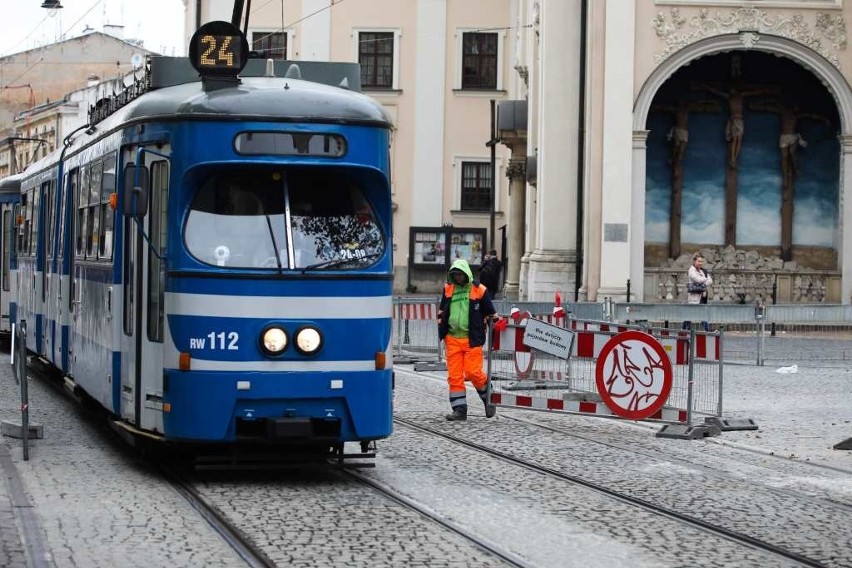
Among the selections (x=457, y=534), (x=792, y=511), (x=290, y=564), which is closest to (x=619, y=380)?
(x=792, y=511)

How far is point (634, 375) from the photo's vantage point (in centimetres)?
1712

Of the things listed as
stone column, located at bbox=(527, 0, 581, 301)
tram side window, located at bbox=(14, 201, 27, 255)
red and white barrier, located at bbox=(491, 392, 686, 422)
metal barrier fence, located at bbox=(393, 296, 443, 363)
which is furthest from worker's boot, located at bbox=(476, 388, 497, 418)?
stone column, located at bbox=(527, 0, 581, 301)

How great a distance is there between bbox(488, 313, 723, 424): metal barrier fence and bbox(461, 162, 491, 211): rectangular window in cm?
3863

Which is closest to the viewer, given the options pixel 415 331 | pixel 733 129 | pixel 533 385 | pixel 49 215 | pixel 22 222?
pixel 49 215

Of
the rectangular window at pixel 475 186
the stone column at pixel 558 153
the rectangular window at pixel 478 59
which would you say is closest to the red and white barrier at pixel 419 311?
the stone column at pixel 558 153

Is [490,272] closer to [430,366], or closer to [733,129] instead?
[733,129]

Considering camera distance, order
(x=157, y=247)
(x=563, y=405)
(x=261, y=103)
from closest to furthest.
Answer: (x=261, y=103) < (x=157, y=247) < (x=563, y=405)

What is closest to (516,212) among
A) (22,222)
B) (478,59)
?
(478,59)

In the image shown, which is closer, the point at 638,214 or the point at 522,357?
the point at 522,357

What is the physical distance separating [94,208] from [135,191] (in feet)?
9.97

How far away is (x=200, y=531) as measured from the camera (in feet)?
33.3

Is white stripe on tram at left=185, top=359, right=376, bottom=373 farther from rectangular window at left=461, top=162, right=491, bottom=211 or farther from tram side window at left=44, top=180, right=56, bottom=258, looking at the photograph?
rectangular window at left=461, top=162, right=491, bottom=211

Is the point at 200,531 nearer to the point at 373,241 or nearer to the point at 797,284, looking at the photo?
the point at 373,241

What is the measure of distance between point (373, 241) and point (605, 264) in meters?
25.4
